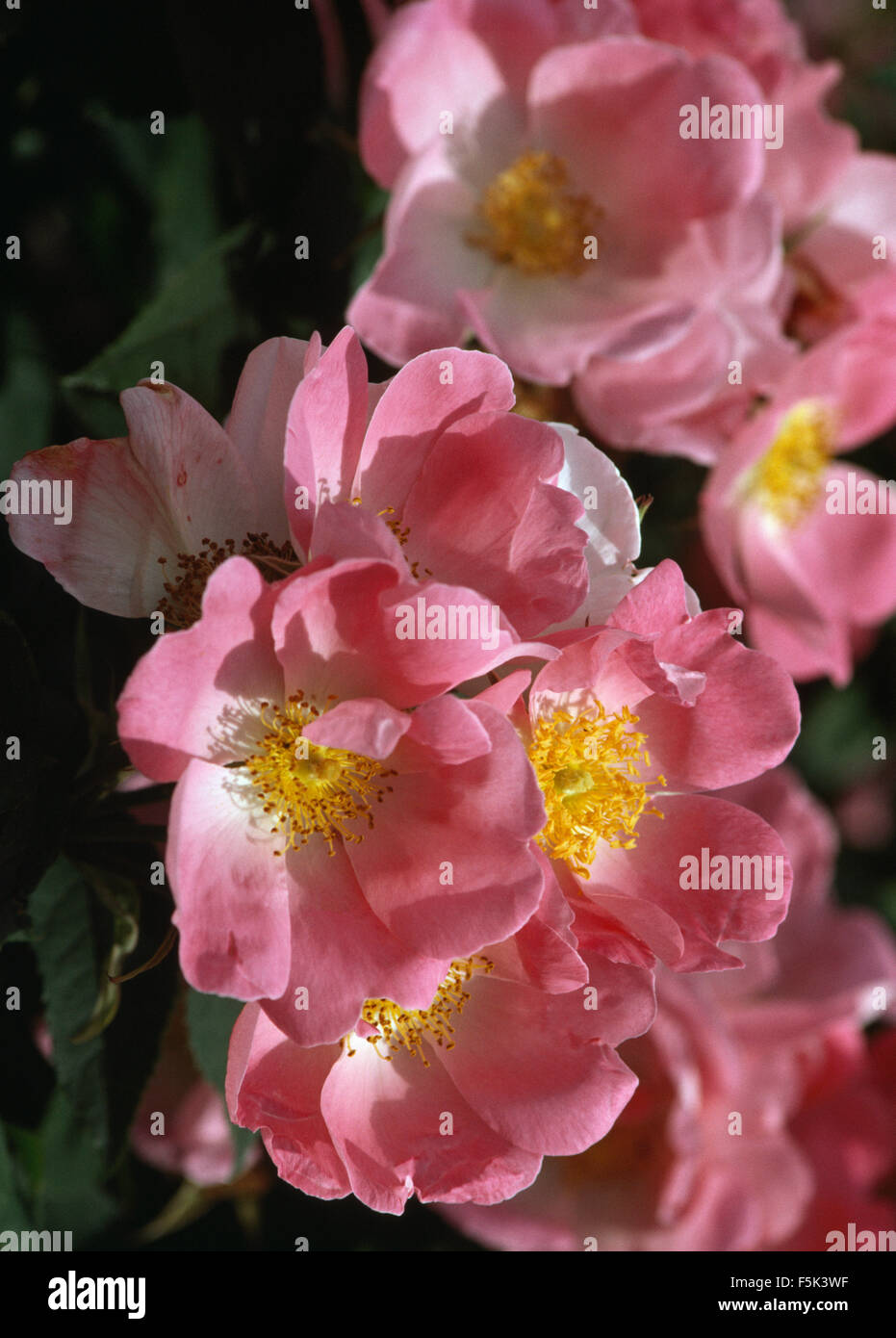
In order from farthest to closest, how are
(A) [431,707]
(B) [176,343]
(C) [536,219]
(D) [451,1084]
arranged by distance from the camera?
1. (C) [536,219]
2. (B) [176,343]
3. (D) [451,1084]
4. (A) [431,707]

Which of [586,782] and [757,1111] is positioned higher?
[586,782]

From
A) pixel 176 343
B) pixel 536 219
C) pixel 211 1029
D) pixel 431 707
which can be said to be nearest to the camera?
pixel 431 707

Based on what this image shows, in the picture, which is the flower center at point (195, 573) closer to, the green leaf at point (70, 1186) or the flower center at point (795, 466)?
the green leaf at point (70, 1186)

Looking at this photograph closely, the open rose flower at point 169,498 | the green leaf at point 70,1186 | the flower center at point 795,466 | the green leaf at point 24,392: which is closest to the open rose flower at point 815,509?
the flower center at point 795,466

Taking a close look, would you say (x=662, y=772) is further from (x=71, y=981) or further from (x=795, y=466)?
(x=795, y=466)

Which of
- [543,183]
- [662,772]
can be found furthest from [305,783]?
[543,183]

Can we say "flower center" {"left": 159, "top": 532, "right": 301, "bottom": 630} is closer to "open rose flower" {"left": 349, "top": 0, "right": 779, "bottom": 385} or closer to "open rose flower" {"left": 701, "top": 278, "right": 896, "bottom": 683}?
"open rose flower" {"left": 349, "top": 0, "right": 779, "bottom": 385}
